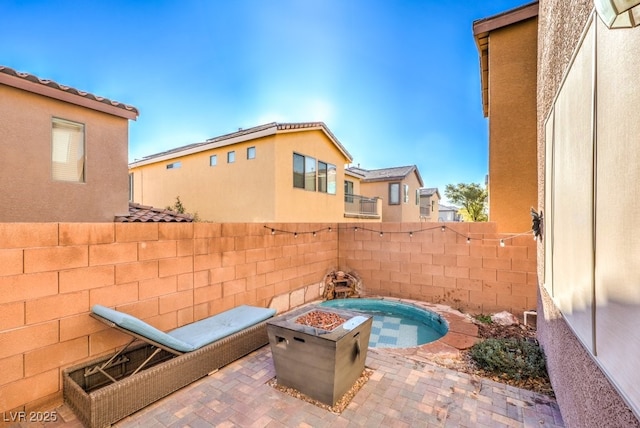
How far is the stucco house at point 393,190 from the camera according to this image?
901 inches

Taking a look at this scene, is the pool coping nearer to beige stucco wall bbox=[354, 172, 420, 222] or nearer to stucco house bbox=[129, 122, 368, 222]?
stucco house bbox=[129, 122, 368, 222]

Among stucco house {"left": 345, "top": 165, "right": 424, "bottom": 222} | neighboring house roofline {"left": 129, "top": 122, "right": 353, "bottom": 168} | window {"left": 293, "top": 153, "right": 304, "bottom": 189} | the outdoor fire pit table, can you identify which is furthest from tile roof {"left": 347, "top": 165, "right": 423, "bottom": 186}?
the outdoor fire pit table

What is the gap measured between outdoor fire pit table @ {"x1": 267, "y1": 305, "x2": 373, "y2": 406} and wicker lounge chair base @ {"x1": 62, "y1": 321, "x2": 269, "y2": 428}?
0.98 metres


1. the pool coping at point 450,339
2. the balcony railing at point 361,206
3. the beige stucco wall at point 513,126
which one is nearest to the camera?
the pool coping at point 450,339

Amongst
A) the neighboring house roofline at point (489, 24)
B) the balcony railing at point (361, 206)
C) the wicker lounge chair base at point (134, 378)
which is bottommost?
the wicker lounge chair base at point (134, 378)

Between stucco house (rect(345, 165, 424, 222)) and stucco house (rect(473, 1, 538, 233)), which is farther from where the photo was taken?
stucco house (rect(345, 165, 424, 222))

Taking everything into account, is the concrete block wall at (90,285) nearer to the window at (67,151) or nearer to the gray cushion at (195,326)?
the gray cushion at (195,326)

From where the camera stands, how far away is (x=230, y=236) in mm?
5652

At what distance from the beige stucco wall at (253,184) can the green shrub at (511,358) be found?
802 cm

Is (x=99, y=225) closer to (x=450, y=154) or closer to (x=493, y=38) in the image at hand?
(x=493, y=38)

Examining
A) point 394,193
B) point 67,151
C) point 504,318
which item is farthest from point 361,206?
point 67,151

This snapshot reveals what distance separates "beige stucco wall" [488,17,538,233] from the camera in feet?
24.8

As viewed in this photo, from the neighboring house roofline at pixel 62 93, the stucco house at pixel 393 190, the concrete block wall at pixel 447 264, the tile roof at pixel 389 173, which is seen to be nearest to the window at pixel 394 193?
the stucco house at pixel 393 190

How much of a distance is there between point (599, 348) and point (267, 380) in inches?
140
